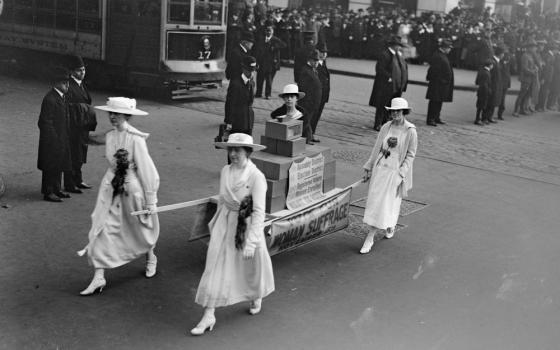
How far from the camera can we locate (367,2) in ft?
119

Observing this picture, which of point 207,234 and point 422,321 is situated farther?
point 207,234

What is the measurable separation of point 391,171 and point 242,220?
9.54 feet

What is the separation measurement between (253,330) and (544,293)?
324cm

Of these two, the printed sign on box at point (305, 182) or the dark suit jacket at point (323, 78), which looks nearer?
the printed sign on box at point (305, 182)

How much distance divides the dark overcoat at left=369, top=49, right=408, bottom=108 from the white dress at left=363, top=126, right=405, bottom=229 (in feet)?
25.8

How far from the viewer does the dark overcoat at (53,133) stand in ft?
31.6

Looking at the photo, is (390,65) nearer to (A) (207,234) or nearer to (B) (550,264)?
(B) (550,264)

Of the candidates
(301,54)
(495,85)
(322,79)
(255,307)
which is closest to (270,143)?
(255,307)

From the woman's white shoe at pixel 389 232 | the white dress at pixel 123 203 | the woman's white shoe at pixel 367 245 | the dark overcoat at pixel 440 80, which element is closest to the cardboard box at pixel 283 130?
the woman's white shoe at pixel 367 245

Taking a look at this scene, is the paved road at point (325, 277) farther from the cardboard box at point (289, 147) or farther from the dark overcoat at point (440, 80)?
the dark overcoat at point (440, 80)

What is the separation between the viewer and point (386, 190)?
8805 millimetres

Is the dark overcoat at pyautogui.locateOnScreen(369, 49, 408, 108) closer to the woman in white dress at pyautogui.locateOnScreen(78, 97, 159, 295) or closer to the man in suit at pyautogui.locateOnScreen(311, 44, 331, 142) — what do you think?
the man in suit at pyautogui.locateOnScreen(311, 44, 331, 142)

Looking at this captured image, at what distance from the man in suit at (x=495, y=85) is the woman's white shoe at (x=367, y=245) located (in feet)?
36.5

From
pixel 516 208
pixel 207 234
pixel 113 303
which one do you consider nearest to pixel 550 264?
pixel 516 208
